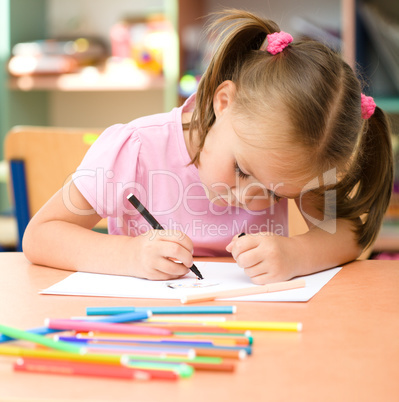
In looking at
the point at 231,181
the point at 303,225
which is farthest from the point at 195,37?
the point at 231,181

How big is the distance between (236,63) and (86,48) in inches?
65.8

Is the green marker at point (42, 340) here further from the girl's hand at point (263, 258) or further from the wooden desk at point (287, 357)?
the girl's hand at point (263, 258)

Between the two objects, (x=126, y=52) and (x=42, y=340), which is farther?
(x=126, y=52)

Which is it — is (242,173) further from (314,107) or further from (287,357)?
(287,357)

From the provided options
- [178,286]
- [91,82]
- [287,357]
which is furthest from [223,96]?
[91,82]

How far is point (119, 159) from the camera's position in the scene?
0.96 m

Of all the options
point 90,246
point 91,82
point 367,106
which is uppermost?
point 367,106

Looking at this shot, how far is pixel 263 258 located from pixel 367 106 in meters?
0.29

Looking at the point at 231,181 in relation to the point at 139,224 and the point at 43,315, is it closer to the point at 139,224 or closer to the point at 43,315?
the point at 139,224

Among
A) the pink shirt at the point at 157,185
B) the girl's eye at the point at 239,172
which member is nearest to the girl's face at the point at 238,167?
the girl's eye at the point at 239,172

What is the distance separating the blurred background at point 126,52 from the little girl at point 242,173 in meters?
1.10

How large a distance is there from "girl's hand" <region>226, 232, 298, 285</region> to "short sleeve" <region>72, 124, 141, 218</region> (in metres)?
0.25

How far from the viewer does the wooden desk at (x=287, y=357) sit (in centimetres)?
38

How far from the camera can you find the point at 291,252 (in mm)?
785
